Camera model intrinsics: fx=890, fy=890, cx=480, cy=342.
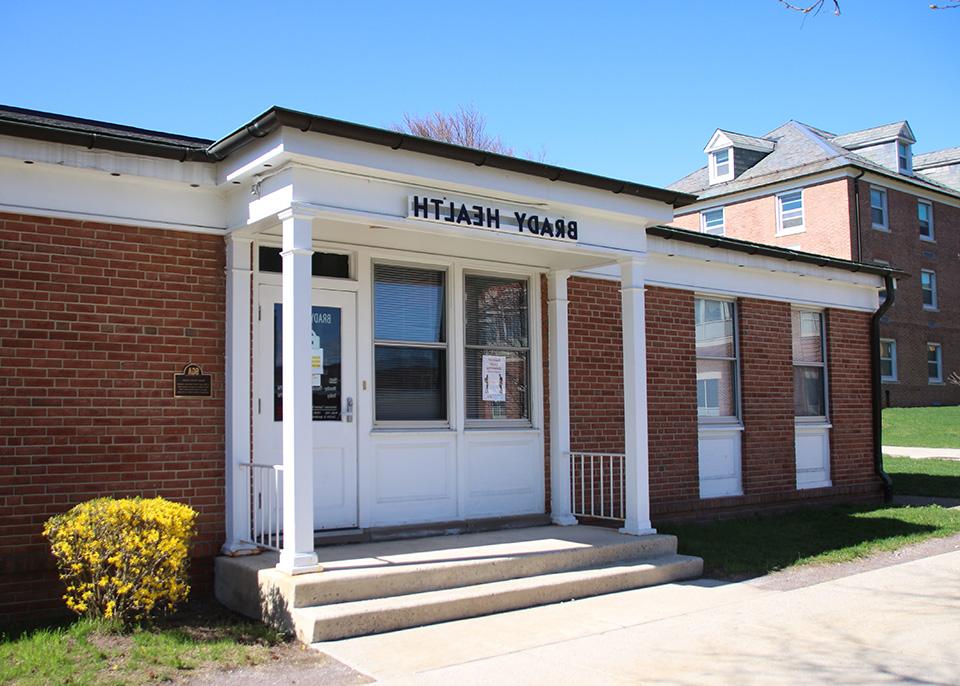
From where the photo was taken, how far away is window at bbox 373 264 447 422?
823cm

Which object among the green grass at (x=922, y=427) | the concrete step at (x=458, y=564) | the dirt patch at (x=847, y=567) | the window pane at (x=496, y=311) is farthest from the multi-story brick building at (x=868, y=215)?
the concrete step at (x=458, y=564)

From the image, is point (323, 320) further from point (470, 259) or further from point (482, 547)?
point (482, 547)

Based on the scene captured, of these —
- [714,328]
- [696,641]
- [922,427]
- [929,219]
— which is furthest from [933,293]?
[696,641]

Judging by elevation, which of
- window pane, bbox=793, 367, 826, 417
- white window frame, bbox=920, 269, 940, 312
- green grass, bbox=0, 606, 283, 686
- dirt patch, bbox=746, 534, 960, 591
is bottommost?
dirt patch, bbox=746, 534, 960, 591

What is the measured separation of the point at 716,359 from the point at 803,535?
7.73 feet

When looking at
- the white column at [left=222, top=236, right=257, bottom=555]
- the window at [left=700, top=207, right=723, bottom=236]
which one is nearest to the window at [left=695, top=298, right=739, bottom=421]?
the white column at [left=222, top=236, right=257, bottom=555]

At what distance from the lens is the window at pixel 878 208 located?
104ft

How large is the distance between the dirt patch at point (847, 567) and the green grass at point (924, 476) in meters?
4.81

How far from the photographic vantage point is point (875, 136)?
1368 inches

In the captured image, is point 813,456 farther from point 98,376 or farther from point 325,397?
point 98,376

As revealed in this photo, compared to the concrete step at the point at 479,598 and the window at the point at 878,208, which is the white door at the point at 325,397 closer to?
the concrete step at the point at 479,598

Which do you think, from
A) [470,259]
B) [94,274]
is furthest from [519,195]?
[94,274]

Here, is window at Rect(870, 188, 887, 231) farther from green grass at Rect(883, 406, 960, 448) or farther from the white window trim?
green grass at Rect(883, 406, 960, 448)

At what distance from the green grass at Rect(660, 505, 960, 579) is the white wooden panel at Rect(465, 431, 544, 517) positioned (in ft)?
5.23
